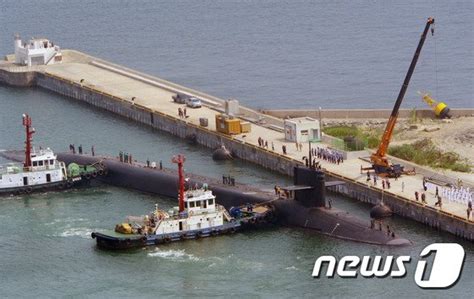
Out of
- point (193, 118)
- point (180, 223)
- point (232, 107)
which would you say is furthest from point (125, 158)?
point (180, 223)

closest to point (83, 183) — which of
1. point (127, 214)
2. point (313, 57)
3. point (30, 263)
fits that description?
point (127, 214)

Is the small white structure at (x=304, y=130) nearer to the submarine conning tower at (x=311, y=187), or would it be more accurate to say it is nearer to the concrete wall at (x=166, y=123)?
the concrete wall at (x=166, y=123)

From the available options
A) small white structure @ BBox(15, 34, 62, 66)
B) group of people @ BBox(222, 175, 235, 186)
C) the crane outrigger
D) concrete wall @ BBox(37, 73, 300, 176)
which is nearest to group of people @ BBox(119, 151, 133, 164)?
concrete wall @ BBox(37, 73, 300, 176)

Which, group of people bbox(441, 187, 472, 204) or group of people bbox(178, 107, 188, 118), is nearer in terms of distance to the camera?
group of people bbox(441, 187, 472, 204)

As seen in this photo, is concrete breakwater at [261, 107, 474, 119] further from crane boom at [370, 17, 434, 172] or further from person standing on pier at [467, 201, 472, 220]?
person standing on pier at [467, 201, 472, 220]

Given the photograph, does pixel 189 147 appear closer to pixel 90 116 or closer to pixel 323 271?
pixel 90 116
